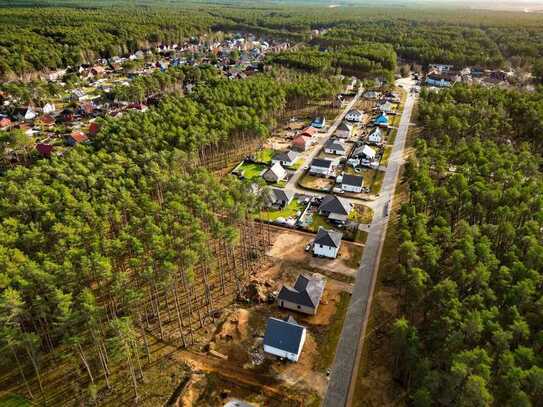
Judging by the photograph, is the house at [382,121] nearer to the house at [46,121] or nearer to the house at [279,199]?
the house at [279,199]

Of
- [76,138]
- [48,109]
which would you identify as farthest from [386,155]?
[48,109]

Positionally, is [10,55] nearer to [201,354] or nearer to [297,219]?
[297,219]

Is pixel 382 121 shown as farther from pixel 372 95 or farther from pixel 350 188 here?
pixel 350 188

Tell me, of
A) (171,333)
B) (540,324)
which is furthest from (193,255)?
(540,324)

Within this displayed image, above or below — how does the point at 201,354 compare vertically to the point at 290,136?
below

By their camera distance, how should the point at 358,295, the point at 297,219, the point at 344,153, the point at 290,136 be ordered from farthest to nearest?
the point at 290,136, the point at 344,153, the point at 297,219, the point at 358,295

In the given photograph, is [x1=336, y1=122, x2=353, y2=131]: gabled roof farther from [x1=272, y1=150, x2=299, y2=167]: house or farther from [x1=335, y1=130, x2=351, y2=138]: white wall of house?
[x1=272, y1=150, x2=299, y2=167]: house
